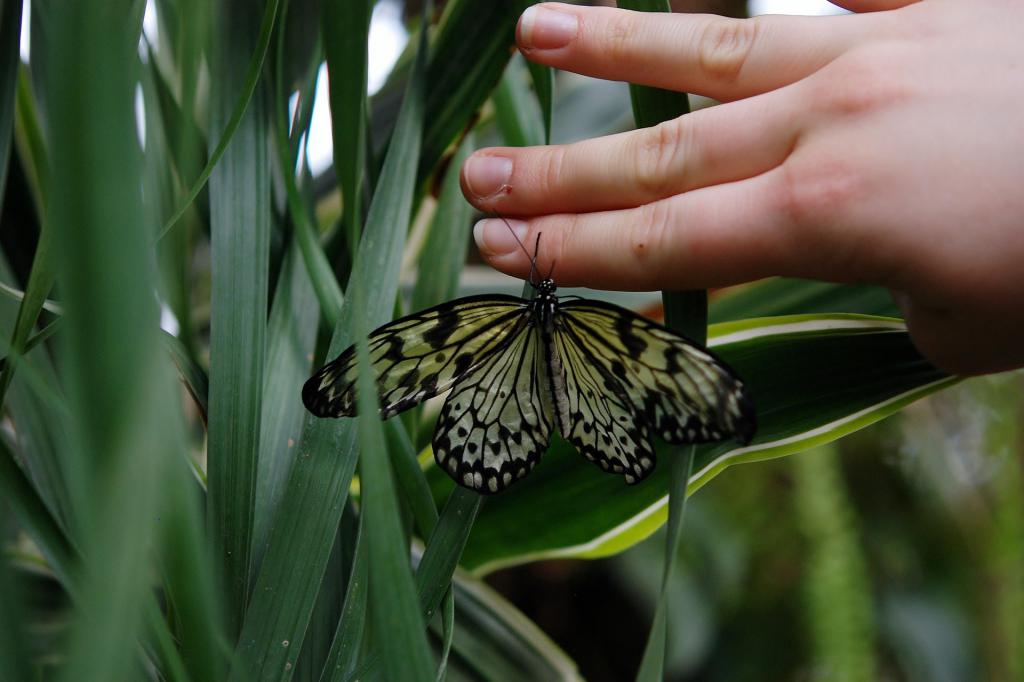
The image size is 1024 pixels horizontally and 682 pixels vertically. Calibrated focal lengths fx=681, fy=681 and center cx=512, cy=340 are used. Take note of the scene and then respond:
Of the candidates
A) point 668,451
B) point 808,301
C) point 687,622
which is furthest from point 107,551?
point 687,622

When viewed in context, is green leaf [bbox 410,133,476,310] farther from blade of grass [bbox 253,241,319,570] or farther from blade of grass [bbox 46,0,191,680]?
blade of grass [bbox 46,0,191,680]

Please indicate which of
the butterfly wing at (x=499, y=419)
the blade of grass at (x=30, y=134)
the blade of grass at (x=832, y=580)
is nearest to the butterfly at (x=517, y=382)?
the butterfly wing at (x=499, y=419)

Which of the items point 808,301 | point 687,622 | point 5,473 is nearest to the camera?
point 5,473

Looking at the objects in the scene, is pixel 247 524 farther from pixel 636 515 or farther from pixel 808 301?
pixel 808 301

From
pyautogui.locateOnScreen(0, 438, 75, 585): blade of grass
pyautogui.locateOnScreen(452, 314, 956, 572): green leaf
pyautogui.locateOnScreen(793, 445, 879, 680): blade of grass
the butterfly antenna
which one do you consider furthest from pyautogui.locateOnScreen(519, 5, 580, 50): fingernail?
pyautogui.locateOnScreen(793, 445, 879, 680): blade of grass

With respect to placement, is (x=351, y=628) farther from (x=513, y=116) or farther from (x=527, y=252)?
(x=513, y=116)

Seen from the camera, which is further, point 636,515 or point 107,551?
point 636,515
